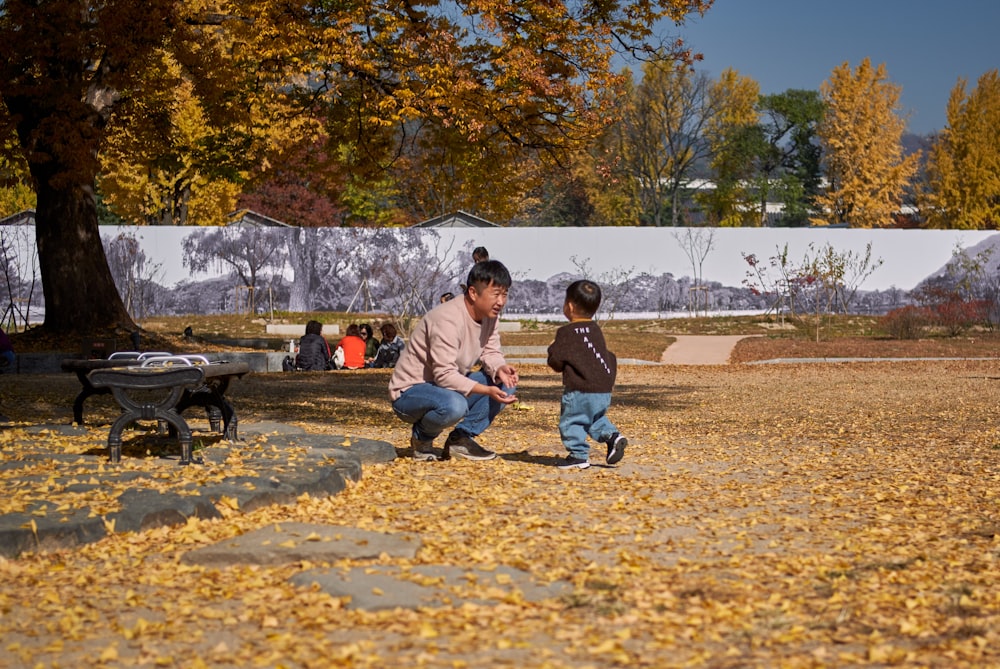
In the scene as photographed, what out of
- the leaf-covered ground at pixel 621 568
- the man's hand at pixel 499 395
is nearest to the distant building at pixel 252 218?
the leaf-covered ground at pixel 621 568

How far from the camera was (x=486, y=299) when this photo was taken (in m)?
7.63

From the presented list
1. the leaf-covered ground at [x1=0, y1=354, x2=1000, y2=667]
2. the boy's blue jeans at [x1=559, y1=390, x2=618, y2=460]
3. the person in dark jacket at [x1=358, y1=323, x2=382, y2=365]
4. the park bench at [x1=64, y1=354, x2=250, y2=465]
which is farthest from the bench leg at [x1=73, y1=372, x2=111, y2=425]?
the person in dark jacket at [x1=358, y1=323, x2=382, y2=365]

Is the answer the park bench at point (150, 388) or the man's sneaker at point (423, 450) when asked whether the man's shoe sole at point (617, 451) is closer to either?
the man's sneaker at point (423, 450)

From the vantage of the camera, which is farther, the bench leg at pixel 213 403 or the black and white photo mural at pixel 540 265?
the black and white photo mural at pixel 540 265

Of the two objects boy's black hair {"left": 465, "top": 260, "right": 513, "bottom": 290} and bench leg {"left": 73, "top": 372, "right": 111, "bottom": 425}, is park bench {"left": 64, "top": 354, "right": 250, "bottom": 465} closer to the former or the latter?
bench leg {"left": 73, "top": 372, "right": 111, "bottom": 425}

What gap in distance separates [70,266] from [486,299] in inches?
508

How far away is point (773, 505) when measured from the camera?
22.4ft

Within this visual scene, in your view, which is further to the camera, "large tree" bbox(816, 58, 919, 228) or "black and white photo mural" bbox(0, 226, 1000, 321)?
"large tree" bbox(816, 58, 919, 228)

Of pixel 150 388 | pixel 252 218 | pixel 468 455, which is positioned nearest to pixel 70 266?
pixel 468 455

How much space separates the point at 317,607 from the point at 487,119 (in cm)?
1053

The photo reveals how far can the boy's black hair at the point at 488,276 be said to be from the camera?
7574 millimetres

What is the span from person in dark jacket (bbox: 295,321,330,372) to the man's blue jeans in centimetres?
971

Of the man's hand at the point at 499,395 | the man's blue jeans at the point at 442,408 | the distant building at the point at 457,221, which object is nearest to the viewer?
the man's hand at the point at 499,395

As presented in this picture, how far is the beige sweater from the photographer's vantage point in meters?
7.65
